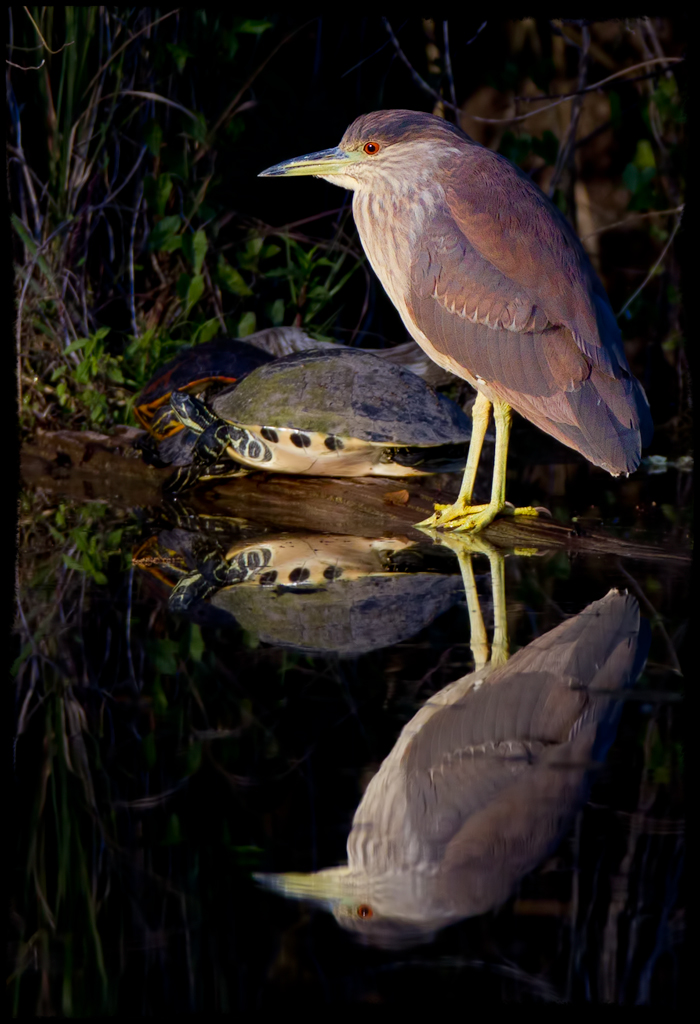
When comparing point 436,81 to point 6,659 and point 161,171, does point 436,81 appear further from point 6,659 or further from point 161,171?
point 6,659

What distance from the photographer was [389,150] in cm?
346

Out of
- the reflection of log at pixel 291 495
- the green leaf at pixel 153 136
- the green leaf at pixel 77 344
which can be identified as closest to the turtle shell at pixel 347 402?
the reflection of log at pixel 291 495

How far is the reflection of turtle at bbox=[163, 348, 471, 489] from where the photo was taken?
387 centimetres

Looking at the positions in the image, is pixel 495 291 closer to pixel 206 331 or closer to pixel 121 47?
pixel 206 331

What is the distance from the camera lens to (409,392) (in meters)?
4.01

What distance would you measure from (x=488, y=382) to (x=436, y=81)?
408 cm

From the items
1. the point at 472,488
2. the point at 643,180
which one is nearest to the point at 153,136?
the point at 643,180

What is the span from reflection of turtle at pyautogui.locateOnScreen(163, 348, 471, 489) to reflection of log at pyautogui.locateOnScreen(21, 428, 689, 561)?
Result: 0.10m

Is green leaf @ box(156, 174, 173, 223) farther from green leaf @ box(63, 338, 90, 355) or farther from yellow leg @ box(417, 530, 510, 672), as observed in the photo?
yellow leg @ box(417, 530, 510, 672)

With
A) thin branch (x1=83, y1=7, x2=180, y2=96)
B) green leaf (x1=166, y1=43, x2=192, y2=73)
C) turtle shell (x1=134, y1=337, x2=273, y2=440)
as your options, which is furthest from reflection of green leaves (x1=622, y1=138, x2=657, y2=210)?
thin branch (x1=83, y1=7, x2=180, y2=96)

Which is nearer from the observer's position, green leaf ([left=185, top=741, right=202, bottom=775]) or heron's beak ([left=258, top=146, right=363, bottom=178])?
green leaf ([left=185, top=741, right=202, bottom=775])

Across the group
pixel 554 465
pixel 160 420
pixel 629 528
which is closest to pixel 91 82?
pixel 160 420

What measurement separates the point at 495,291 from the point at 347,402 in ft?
2.95

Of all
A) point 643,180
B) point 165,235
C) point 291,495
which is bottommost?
point 291,495
